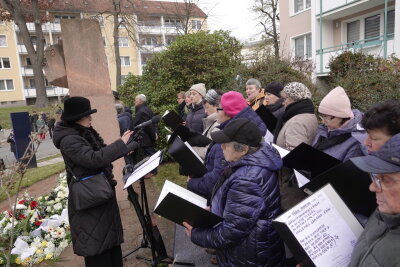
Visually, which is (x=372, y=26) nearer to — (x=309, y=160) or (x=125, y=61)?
(x=309, y=160)

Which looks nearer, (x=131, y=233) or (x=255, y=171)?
(x=255, y=171)

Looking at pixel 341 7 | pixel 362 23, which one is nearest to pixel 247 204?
pixel 341 7

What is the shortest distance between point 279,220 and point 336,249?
36 centimetres

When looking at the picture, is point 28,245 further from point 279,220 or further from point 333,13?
point 333,13

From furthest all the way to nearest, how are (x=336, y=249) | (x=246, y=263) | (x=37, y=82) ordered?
(x=37, y=82) < (x=246, y=263) < (x=336, y=249)

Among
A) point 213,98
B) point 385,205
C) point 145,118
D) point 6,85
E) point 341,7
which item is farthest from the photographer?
point 6,85

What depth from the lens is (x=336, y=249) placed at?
58.6 inches

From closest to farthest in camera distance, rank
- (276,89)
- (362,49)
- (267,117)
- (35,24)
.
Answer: (267,117), (276,89), (362,49), (35,24)

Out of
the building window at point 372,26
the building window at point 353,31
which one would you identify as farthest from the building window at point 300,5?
the building window at point 372,26

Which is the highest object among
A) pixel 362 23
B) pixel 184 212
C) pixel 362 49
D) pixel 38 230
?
pixel 362 23

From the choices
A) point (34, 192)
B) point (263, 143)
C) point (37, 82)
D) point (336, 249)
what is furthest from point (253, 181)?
point (37, 82)

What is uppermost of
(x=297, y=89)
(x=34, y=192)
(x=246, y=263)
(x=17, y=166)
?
(x=297, y=89)

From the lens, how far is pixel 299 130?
3170 mm

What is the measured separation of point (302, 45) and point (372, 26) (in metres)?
4.41
